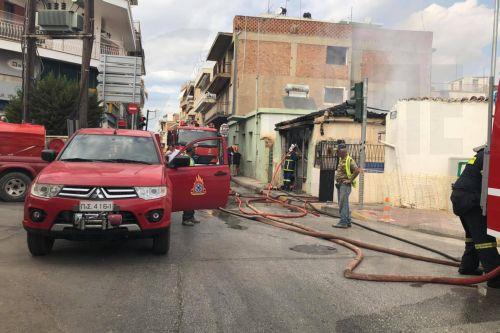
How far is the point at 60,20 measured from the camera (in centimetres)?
1512

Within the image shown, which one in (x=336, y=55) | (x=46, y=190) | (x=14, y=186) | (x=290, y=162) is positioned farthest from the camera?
(x=336, y=55)

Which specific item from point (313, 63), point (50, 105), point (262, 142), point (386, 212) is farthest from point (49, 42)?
Result: point (386, 212)

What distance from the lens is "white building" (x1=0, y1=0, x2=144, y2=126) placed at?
25.3m

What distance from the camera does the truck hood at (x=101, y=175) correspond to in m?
5.56

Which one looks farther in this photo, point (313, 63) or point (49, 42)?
point (313, 63)

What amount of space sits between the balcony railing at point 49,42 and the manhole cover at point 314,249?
22.2 m

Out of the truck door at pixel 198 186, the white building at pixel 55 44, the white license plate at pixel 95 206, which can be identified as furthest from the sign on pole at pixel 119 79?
the white license plate at pixel 95 206

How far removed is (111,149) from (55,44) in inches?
915

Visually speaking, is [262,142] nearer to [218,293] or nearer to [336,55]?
[336,55]

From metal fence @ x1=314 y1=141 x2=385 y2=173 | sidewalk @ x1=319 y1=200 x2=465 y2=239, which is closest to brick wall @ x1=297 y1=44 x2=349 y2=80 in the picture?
metal fence @ x1=314 y1=141 x2=385 y2=173

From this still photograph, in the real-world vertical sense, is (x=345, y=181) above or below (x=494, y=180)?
below

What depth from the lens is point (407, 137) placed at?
13898 millimetres

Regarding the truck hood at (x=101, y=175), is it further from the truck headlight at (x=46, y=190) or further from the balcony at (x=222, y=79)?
the balcony at (x=222, y=79)

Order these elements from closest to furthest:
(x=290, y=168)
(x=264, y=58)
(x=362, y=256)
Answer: (x=362, y=256)
(x=290, y=168)
(x=264, y=58)
